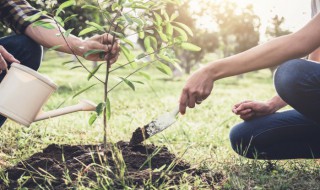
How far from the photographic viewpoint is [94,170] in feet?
6.88

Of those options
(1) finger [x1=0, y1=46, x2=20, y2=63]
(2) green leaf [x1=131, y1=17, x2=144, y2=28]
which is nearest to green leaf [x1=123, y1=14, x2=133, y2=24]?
(2) green leaf [x1=131, y1=17, x2=144, y2=28]

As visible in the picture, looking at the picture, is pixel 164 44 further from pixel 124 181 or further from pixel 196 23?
pixel 196 23

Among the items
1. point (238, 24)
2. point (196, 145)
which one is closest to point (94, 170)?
point (196, 145)

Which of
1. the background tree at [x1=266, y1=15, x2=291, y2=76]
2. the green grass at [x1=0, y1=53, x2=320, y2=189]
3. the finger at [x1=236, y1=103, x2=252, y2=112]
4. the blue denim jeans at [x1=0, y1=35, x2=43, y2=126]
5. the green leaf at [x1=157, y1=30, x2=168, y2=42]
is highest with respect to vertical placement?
the green leaf at [x1=157, y1=30, x2=168, y2=42]

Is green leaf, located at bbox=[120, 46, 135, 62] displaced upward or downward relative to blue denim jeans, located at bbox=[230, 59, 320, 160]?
upward

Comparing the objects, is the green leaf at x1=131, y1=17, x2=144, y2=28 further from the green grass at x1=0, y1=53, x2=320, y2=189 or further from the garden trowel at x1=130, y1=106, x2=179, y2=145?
the garden trowel at x1=130, y1=106, x2=179, y2=145

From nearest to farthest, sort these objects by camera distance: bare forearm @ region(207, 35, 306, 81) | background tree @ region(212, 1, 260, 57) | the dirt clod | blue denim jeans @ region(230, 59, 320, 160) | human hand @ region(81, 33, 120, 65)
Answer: bare forearm @ region(207, 35, 306, 81) < human hand @ region(81, 33, 120, 65) < the dirt clod < blue denim jeans @ region(230, 59, 320, 160) < background tree @ region(212, 1, 260, 57)

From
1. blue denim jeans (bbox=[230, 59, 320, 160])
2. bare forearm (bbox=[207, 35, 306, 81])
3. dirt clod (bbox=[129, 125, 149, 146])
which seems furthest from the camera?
blue denim jeans (bbox=[230, 59, 320, 160])

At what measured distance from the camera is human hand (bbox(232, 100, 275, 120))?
2650 millimetres

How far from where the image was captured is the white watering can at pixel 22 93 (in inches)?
88.2

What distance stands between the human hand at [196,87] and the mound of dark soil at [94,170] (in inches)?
13.0

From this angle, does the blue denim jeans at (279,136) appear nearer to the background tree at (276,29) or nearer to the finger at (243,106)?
the finger at (243,106)

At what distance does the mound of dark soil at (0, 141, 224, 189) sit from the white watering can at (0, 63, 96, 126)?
0.27 meters

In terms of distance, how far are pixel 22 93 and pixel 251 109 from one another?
1.44 m
